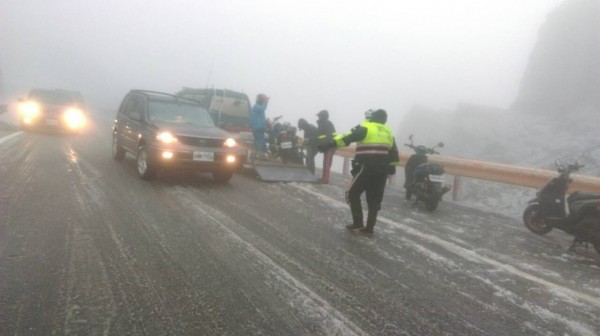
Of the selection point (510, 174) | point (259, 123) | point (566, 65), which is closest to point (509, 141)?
point (566, 65)

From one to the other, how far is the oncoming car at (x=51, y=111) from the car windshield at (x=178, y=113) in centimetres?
873

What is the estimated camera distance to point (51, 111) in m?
15.8

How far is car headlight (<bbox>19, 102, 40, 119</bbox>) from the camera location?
50.6 feet

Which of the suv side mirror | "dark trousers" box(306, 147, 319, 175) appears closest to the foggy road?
the suv side mirror

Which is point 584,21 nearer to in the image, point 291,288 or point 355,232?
point 355,232

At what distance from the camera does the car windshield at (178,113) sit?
9109 mm

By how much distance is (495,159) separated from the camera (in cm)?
2631

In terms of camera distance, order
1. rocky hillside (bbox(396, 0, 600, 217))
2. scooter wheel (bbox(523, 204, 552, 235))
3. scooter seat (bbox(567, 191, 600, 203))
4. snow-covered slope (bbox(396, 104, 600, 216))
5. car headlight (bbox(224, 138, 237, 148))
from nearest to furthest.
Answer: scooter seat (bbox(567, 191, 600, 203)) → scooter wheel (bbox(523, 204, 552, 235)) → car headlight (bbox(224, 138, 237, 148)) → snow-covered slope (bbox(396, 104, 600, 216)) → rocky hillside (bbox(396, 0, 600, 217))

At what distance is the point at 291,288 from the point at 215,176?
5701 mm

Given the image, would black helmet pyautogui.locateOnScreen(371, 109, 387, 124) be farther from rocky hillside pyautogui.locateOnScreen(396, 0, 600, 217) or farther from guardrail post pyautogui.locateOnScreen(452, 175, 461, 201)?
Answer: rocky hillside pyautogui.locateOnScreen(396, 0, 600, 217)

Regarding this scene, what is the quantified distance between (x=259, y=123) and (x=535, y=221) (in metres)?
7.41

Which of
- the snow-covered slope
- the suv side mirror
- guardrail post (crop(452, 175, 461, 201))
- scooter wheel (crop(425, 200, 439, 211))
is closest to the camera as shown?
scooter wheel (crop(425, 200, 439, 211))

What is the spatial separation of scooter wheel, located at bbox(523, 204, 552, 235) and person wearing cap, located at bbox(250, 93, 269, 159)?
22.5ft

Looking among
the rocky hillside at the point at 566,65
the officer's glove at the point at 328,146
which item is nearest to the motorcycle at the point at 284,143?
the officer's glove at the point at 328,146
